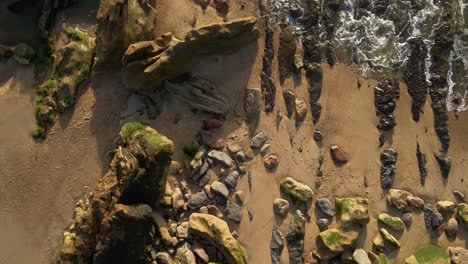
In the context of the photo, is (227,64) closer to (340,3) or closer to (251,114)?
(251,114)

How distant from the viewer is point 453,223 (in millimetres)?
15195

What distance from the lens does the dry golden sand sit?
49.7 ft

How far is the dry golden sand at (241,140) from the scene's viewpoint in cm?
1516

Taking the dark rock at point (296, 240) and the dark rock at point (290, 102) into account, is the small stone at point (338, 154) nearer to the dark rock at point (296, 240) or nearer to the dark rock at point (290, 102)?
the dark rock at point (290, 102)

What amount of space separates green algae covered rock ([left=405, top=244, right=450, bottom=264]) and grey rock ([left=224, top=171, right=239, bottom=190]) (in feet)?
19.7

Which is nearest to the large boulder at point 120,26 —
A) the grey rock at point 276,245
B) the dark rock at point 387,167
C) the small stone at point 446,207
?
the grey rock at point 276,245

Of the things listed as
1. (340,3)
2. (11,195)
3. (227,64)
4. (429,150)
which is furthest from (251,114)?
(11,195)

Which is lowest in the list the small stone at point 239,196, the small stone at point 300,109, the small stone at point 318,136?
the small stone at point 239,196

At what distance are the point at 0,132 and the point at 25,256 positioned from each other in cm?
410

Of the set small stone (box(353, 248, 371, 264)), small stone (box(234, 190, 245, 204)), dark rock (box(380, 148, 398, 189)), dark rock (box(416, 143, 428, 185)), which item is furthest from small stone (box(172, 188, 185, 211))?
dark rock (box(416, 143, 428, 185))

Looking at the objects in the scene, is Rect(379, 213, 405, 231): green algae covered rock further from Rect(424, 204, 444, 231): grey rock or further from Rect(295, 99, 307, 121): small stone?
Rect(295, 99, 307, 121): small stone

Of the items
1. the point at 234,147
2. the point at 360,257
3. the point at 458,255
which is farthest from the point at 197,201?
the point at 458,255

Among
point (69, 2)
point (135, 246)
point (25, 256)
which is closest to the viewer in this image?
point (135, 246)

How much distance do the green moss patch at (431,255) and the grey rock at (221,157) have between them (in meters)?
6.73
